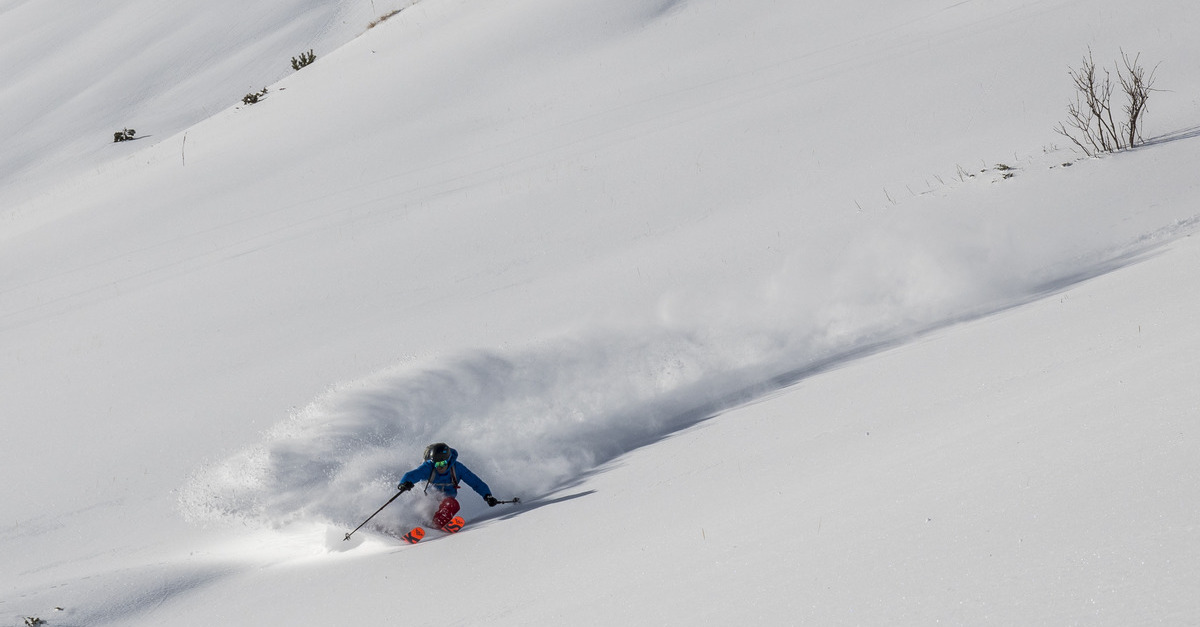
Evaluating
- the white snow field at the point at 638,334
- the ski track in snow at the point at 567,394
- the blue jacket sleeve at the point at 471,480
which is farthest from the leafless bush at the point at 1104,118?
the blue jacket sleeve at the point at 471,480

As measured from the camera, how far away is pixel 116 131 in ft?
90.8

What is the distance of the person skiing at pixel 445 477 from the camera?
709cm

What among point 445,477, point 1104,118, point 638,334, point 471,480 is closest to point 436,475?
point 445,477

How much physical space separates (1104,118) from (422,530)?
1221cm

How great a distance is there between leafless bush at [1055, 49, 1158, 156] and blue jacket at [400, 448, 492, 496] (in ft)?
31.4

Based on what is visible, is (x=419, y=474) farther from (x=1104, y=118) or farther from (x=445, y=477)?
(x=1104, y=118)

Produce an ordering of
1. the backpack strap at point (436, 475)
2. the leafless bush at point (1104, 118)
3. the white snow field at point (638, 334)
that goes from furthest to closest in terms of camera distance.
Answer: the leafless bush at point (1104, 118)
the backpack strap at point (436, 475)
the white snow field at point (638, 334)

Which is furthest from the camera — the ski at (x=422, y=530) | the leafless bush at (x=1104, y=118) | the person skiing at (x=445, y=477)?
the leafless bush at (x=1104, y=118)

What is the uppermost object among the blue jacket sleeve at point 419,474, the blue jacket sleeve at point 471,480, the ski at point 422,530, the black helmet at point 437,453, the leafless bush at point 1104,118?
the leafless bush at point 1104,118

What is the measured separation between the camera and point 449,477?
23.9 feet

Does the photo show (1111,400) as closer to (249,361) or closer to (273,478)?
(273,478)

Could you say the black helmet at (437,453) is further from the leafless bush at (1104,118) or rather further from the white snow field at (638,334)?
the leafless bush at (1104,118)

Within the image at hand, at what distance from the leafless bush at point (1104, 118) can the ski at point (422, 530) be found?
9.91 metres

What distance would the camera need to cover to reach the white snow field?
3621 millimetres
